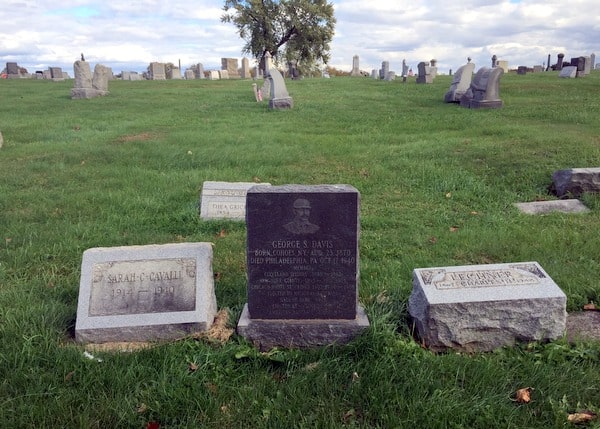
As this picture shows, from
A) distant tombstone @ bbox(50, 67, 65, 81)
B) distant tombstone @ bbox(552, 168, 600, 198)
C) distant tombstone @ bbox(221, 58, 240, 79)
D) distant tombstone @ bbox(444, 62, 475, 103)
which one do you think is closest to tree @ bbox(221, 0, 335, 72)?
distant tombstone @ bbox(221, 58, 240, 79)

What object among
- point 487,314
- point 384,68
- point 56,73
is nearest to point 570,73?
point 384,68

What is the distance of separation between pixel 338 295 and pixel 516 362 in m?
1.34

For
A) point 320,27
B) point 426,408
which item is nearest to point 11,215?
point 426,408

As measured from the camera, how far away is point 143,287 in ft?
13.2

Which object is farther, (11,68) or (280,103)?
(11,68)

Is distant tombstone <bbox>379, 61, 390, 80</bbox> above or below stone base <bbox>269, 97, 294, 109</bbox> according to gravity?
above

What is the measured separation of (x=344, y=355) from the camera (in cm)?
365

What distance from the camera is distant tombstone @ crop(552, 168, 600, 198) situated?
7590 mm

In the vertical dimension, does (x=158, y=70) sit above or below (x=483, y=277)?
above

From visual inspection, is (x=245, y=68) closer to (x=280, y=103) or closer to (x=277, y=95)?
(x=277, y=95)

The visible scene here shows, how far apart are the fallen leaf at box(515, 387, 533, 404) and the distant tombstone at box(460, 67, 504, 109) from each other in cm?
1480

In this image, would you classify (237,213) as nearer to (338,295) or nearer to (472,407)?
(338,295)

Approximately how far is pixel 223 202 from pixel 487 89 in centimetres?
1253

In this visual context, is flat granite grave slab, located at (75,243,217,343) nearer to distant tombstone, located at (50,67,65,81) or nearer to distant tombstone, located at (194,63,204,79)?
distant tombstone, located at (50,67,65,81)
